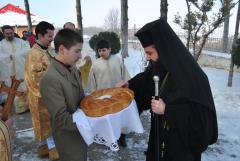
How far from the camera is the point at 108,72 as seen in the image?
5082 mm

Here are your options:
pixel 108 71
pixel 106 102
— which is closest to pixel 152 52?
pixel 106 102

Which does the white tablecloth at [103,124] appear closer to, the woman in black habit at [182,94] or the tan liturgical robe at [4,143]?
the woman in black habit at [182,94]

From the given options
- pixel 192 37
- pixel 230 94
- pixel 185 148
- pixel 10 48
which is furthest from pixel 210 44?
pixel 185 148

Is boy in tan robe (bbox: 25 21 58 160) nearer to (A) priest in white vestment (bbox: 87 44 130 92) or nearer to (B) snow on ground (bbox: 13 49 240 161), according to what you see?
(B) snow on ground (bbox: 13 49 240 161)

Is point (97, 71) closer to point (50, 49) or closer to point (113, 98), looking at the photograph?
point (50, 49)

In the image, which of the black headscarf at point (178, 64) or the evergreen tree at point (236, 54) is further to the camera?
the evergreen tree at point (236, 54)

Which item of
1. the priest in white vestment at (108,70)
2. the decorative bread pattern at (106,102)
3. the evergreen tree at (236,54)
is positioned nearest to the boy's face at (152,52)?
the decorative bread pattern at (106,102)

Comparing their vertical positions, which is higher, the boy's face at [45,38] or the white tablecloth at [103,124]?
the boy's face at [45,38]

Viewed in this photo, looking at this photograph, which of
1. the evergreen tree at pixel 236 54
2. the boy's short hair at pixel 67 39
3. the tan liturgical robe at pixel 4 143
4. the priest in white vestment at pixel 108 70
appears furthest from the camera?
the evergreen tree at pixel 236 54

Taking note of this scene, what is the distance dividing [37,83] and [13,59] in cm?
300

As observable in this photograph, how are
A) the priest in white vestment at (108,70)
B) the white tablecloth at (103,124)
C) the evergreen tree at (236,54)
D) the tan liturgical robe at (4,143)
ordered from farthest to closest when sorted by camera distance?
the evergreen tree at (236,54), the priest in white vestment at (108,70), the white tablecloth at (103,124), the tan liturgical robe at (4,143)

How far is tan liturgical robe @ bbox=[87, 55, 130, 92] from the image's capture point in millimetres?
5090

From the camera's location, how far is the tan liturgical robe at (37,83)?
4.38 m

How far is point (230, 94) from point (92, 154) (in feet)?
16.4
